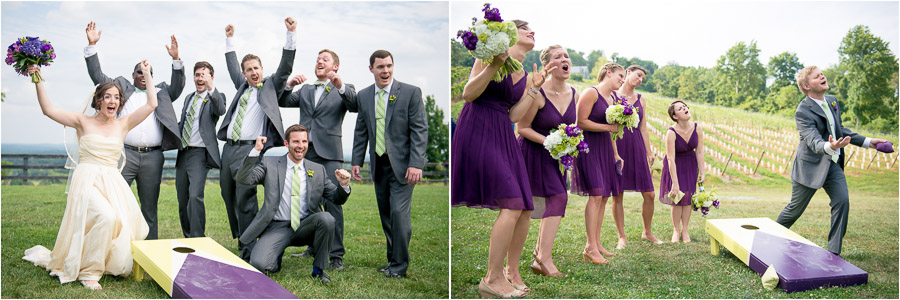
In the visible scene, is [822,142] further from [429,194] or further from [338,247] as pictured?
[429,194]

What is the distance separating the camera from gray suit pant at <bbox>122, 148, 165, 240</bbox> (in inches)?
250

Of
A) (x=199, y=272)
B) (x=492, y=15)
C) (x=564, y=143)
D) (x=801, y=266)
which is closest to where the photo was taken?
(x=492, y=15)

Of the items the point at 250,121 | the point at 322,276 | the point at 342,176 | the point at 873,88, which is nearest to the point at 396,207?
the point at 342,176

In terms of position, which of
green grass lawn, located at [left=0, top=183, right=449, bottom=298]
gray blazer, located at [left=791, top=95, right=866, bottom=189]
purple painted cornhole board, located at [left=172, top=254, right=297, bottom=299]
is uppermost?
gray blazer, located at [left=791, top=95, right=866, bottom=189]

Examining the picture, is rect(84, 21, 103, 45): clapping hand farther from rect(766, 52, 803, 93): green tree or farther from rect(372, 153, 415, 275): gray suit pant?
rect(766, 52, 803, 93): green tree

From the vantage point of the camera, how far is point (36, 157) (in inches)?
585

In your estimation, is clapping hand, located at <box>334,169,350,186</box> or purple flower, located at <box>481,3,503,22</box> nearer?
purple flower, located at <box>481,3,503,22</box>

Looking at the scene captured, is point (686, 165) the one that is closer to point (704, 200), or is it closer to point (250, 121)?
point (704, 200)

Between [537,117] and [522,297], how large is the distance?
1475mm

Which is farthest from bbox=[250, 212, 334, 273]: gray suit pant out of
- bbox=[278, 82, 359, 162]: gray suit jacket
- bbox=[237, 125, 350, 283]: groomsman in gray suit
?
bbox=[278, 82, 359, 162]: gray suit jacket

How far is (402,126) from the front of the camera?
5789mm

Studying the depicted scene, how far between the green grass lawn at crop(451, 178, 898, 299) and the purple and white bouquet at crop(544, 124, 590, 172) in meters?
0.97

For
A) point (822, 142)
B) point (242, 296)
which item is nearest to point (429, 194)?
point (822, 142)

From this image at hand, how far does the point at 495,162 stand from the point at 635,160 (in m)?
3.10
